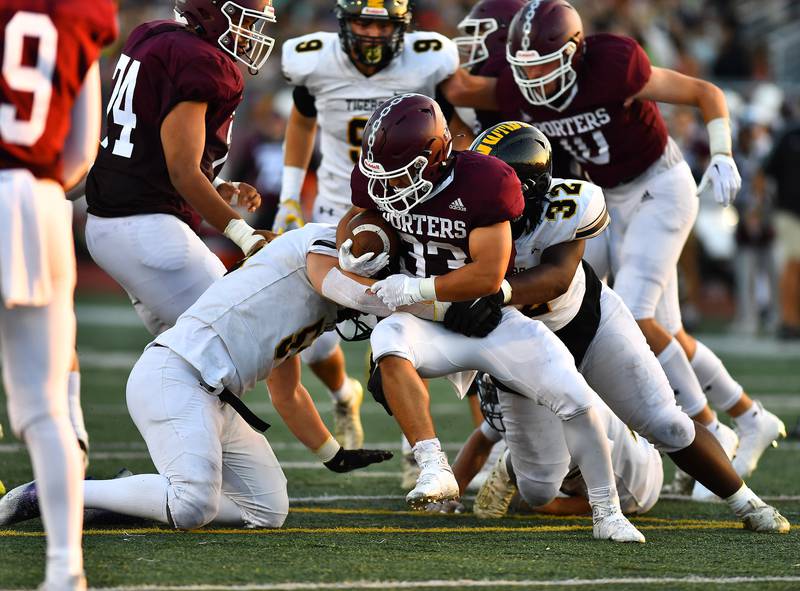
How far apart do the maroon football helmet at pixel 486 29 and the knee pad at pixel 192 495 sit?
2697mm

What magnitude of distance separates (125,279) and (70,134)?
1587mm

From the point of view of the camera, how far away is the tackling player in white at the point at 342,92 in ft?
17.8

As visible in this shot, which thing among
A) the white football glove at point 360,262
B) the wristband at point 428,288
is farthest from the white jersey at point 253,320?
the wristband at point 428,288

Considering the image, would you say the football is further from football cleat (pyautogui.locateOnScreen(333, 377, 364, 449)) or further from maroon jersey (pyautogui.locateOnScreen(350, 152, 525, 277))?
football cleat (pyautogui.locateOnScreen(333, 377, 364, 449))

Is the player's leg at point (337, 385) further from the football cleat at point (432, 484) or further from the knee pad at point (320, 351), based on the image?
the football cleat at point (432, 484)

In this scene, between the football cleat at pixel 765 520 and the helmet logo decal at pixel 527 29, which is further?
the helmet logo decal at pixel 527 29

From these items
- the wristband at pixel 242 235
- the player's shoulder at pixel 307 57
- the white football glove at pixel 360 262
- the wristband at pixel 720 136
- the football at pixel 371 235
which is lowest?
the wristband at pixel 242 235

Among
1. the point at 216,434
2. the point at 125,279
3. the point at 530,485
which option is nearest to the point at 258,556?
the point at 216,434

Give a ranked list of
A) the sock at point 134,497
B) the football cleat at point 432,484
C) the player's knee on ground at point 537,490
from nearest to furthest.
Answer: the football cleat at point 432,484, the sock at point 134,497, the player's knee on ground at point 537,490

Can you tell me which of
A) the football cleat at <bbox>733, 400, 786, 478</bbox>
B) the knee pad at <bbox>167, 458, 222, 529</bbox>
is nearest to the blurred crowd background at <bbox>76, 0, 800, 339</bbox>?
the football cleat at <bbox>733, 400, 786, 478</bbox>

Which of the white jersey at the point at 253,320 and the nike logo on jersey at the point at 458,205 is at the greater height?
the nike logo on jersey at the point at 458,205

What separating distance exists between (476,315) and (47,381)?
136cm

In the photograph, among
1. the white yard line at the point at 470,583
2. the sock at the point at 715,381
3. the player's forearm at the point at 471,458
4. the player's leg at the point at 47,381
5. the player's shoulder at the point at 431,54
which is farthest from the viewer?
the player's shoulder at the point at 431,54

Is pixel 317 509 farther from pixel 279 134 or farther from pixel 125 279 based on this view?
pixel 279 134
